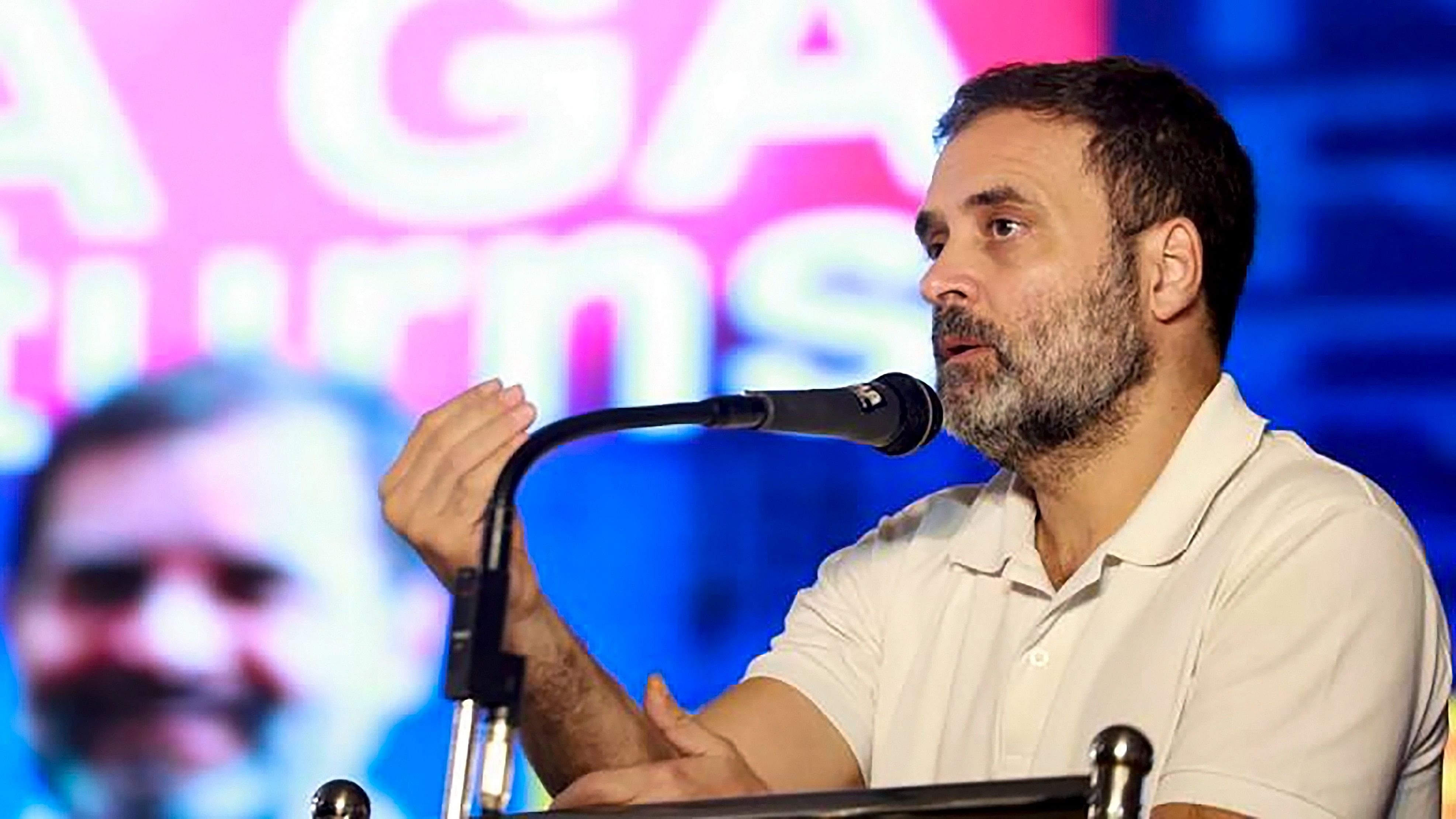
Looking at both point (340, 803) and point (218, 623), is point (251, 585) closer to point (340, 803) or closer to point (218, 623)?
point (218, 623)

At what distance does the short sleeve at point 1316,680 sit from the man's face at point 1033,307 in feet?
0.85

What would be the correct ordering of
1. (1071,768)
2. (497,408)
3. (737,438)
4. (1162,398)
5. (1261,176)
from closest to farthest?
(497,408)
(1071,768)
(1162,398)
(1261,176)
(737,438)

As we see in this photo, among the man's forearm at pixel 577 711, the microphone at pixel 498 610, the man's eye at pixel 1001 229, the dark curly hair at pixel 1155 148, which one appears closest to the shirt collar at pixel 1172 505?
A: the dark curly hair at pixel 1155 148

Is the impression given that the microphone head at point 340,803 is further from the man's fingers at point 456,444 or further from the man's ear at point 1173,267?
the man's ear at point 1173,267

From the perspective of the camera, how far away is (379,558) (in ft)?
10.5

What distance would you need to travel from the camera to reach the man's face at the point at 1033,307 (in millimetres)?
2246

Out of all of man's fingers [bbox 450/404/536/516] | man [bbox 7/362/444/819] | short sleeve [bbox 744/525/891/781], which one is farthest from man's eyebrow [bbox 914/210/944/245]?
man [bbox 7/362/444/819]

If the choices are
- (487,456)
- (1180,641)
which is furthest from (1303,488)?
(487,456)

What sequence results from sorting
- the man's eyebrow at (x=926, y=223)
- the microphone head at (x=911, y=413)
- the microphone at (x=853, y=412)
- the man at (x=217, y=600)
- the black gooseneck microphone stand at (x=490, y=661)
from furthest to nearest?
the man at (x=217, y=600) → the man's eyebrow at (x=926, y=223) → the microphone head at (x=911, y=413) → the microphone at (x=853, y=412) → the black gooseneck microphone stand at (x=490, y=661)

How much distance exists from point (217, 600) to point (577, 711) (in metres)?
1.11

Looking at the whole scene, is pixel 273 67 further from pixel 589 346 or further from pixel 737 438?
pixel 737 438

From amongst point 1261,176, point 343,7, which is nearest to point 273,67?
point 343,7

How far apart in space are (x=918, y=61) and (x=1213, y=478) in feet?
3.36

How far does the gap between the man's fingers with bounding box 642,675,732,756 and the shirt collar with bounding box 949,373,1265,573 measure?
280mm
